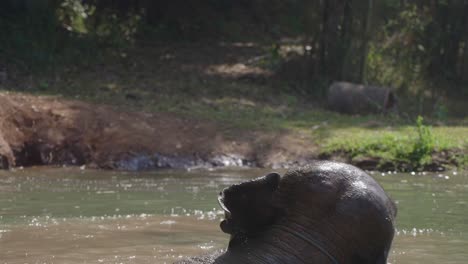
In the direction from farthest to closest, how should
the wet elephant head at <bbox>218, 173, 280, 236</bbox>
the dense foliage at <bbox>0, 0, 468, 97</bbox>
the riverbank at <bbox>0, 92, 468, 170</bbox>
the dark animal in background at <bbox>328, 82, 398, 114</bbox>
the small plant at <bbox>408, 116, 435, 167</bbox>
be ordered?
the dense foliage at <bbox>0, 0, 468, 97</bbox> → the dark animal in background at <bbox>328, 82, 398, 114</bbox> → the riverbank at <bbox>0, 92, 468, 170</bbox> → the small plant at <bbox>408, 116, 435, 167</bbox> → the wet elephant head at <bbox>218, 173, 280, 236</bbox>

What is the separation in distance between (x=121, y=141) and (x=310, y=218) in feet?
33.8

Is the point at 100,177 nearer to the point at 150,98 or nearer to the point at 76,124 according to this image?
the point at 76,124

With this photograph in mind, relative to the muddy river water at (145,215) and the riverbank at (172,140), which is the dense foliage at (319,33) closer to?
the riverbank at (172,140)

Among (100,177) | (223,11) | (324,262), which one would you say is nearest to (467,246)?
(324,262)

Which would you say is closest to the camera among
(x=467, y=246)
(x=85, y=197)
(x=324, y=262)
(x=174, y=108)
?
(x=324, y=262)

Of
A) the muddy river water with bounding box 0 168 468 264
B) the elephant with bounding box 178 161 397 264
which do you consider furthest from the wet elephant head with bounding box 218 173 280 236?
the muddy river water with bounding box 0 168 468 264

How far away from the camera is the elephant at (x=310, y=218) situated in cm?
399

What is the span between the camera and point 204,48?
2234 centimetres

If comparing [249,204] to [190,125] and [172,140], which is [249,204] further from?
[190,125]

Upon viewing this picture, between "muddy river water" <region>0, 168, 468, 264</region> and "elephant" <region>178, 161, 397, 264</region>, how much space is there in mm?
3180

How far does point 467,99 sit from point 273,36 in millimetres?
6983

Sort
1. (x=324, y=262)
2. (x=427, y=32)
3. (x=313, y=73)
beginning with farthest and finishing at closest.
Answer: (x=427, y=32)
(x=313, y=73)
(x=324, y=262)

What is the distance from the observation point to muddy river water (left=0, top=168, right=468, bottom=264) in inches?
307

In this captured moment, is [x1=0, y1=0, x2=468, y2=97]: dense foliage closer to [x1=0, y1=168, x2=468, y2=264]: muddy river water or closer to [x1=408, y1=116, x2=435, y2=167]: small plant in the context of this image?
[x1=408, y1=116, x2=435, y2=167]: small plant
